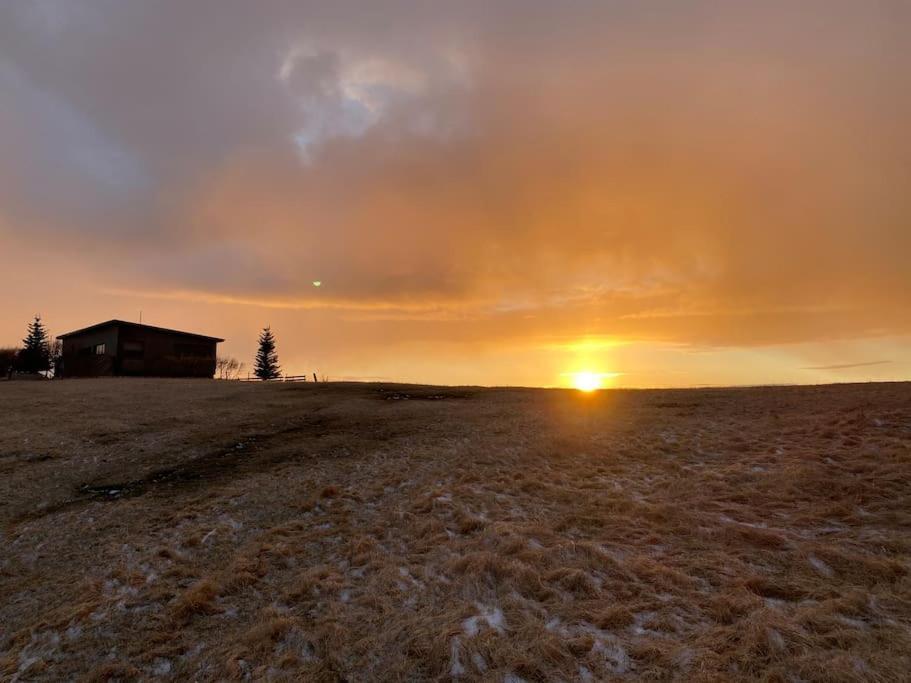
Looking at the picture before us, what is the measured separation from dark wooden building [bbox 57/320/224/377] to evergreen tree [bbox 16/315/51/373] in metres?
19.9

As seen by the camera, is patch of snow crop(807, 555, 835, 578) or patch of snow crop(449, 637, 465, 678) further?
patch of snow crop(807, 555, 835, 578)

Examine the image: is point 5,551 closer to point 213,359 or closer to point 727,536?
point 727,536

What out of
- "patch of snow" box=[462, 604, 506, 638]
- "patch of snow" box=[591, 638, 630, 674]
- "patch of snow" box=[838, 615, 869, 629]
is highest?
"patch of snow" box=[838, 615, 869, 629]

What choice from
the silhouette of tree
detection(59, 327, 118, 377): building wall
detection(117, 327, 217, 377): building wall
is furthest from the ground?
the silhouette of tree

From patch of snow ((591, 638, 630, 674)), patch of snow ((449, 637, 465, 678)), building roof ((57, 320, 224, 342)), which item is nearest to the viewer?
patch of snow ((591, 638, 630, 674))

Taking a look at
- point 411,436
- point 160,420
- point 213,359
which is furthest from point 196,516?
point 213,359

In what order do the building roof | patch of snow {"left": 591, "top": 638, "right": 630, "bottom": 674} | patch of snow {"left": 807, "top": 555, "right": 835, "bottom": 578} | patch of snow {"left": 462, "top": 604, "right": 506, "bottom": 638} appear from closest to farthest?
patch of snow {"left": 591, "top": 638, "right": 630, "bottom": 674}, patch of snow {"left": 462, "top": 604, "right": 506, "bottom": 638}, patch of snow {"left": 807, "top": 555, "right": 835, "bottom": 578}, the building roof

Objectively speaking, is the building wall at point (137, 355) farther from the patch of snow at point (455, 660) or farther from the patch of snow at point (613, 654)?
the patch of snow at point (613, 654)

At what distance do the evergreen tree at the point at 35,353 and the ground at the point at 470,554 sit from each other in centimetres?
8119

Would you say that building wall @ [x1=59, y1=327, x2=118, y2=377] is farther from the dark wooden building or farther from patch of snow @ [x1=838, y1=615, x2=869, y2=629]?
patch of snow @ [x1=838, y1=615, x2=869, y2=629]

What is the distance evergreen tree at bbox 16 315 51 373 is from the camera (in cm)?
7544

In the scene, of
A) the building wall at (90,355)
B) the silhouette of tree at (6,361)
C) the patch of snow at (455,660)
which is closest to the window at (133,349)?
the building wall at (90,355)

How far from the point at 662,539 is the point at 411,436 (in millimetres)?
10843

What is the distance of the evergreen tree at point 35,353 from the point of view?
7544 cm
